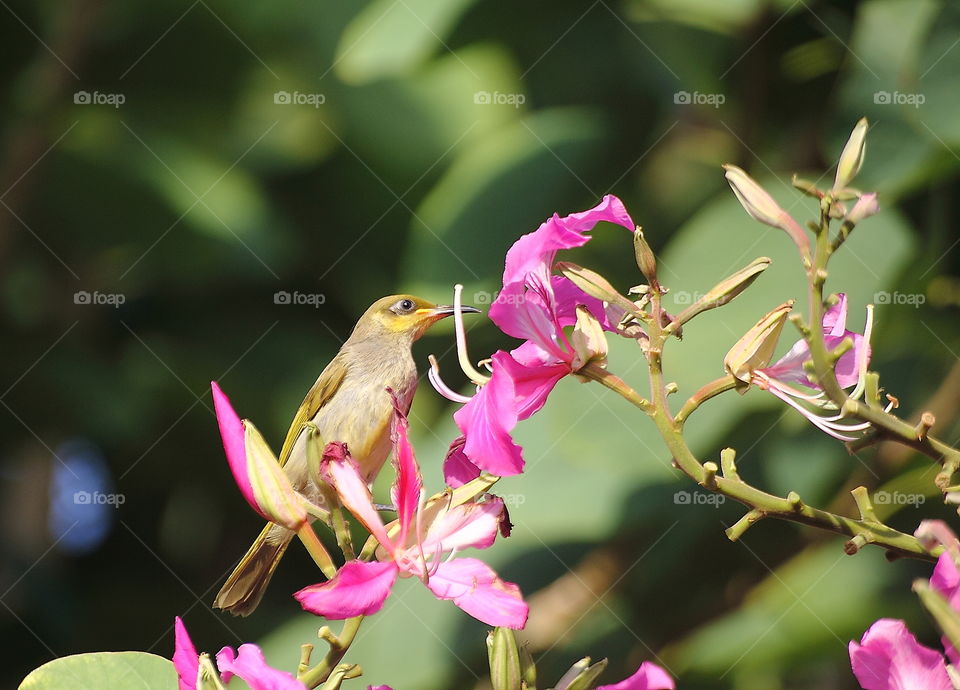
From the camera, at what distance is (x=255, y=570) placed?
1215 millimetres

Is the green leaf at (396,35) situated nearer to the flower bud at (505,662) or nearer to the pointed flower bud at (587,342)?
the pointed flower bud at (587,342)

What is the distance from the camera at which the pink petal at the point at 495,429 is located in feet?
1.65

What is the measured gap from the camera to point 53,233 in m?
1.77

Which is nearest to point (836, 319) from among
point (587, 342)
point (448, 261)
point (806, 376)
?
point (806, 376)

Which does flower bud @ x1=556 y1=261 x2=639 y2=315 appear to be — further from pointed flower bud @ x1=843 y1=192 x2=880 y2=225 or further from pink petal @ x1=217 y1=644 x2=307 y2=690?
pink petal @ x1=217 y1=644 x2=307 y2=690

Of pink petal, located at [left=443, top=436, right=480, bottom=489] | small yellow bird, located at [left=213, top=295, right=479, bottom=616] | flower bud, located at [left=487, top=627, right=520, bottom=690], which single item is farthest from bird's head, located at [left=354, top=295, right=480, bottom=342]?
flower bud, located at [left=487, top=627, right=520, bottom=690]

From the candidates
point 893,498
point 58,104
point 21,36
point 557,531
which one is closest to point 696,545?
point 557,531

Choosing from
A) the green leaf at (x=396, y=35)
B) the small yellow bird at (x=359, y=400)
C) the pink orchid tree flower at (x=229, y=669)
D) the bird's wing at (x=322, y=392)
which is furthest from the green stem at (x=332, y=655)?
the green leaf at (x=396, y=35)

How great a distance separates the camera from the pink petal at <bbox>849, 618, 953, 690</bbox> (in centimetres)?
48

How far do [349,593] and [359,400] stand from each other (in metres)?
0.95

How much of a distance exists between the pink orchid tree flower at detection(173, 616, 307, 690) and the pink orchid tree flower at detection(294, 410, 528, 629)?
0.05 m

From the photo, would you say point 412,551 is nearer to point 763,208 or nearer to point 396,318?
point 763,208

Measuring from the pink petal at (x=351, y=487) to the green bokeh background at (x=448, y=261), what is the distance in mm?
931

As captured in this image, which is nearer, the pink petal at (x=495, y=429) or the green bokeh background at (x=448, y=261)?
the pink petal at (x=495, y=429)
